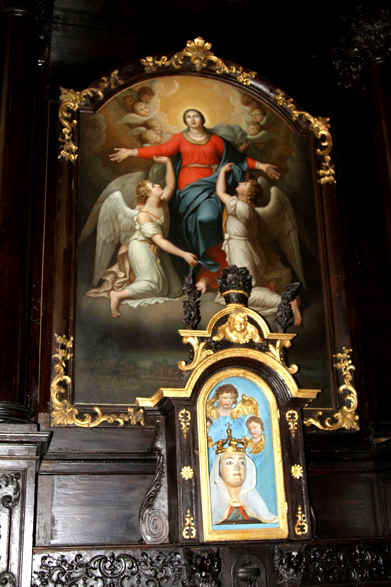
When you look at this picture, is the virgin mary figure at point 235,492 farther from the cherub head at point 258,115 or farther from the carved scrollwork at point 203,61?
the carved scrollwork at point 203,61

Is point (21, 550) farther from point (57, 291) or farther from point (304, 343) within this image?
point (304, 343)

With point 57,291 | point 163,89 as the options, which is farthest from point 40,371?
point 163,89

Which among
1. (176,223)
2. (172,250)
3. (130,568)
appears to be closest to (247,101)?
(176,223)

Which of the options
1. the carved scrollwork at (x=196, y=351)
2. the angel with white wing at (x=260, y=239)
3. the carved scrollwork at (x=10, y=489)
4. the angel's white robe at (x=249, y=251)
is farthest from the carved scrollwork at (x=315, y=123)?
the carved scrollwork at (x=10, y=489)

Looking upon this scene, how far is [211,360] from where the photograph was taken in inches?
175

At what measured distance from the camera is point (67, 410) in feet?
15.8

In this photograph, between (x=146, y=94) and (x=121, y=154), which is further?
(x=146, y=94)

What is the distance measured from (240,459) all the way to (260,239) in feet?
6.41

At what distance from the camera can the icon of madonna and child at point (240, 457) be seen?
425cm

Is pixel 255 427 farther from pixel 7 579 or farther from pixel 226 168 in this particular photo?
pixel 226 168

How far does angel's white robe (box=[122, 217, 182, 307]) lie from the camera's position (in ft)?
17.5

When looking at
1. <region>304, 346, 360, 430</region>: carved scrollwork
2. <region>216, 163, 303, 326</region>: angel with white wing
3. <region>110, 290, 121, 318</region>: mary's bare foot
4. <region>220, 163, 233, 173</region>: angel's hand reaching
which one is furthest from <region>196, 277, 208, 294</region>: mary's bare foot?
<region>304, 346, 360, 430</region>: carved scrollwork

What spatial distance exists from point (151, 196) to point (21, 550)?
107 inches

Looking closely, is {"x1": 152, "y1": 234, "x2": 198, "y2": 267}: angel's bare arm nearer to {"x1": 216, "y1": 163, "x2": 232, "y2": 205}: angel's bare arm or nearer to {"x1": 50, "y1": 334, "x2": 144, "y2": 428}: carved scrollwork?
{"x1": 216, "y1": 163, "x2": 232, "y2": 205}: angel's bare arm
